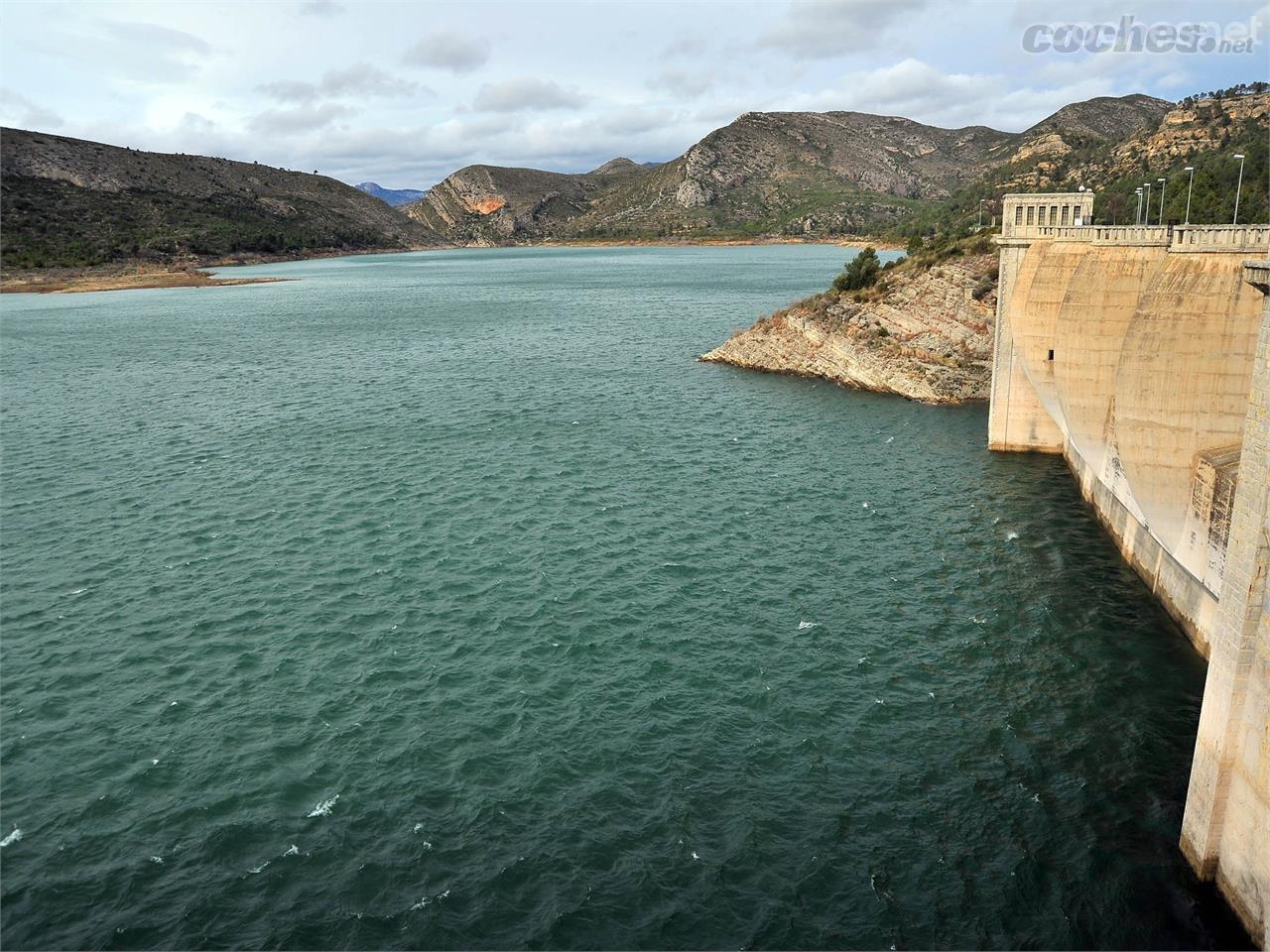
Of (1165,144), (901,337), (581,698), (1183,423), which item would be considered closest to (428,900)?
(581,698)

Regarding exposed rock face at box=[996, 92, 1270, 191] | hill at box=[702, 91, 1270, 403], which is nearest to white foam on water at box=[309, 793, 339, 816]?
hill at box=[702, 91, 1270, 403]

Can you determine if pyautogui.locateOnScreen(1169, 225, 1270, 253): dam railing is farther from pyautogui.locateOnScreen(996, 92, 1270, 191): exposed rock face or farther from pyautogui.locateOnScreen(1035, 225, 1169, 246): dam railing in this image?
pyautogui.locateOnScreen(996, 92, 1270, 191): exposed rock face

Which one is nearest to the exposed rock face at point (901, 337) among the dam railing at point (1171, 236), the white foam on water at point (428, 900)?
the dam railing at point (1171, 236)

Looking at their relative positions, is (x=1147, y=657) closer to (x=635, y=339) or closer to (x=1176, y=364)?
(x=1176, y=364)

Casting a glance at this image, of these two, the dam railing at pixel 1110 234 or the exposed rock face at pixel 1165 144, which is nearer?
the dam railing at pixel 1110 234

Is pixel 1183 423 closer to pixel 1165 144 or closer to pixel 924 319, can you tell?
pixel 924 319

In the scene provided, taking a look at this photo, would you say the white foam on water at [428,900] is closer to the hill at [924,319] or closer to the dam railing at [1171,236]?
the dam railing at [1171,236]

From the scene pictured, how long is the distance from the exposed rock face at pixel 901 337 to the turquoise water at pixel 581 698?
11.6 metres

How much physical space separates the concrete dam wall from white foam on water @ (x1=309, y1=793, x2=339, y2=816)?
20.3m

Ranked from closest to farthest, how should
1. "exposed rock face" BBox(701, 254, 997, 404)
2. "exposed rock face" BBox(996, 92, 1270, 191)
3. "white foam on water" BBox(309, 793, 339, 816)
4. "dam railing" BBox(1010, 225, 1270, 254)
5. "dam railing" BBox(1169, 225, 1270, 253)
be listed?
"white foam on water" BBox(309, 793, 339, 816)
"dam railing" BBox(1169, 225, 1270, 253)
"dam railing" BBox(1010, 225, 1270, 254)
"exposed rock face" BBox(701, 254, 997, 404)
"exposed rock face" BBox(996, 92, 1270, 191)

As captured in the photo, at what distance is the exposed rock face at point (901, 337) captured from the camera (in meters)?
66.6

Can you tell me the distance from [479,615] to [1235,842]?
23.1 m

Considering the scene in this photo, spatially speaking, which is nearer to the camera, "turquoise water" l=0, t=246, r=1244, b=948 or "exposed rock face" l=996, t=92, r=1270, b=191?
"turquoise water" l=0, t=246, r=1244, b=948

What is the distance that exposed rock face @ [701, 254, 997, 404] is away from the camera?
6656cm
